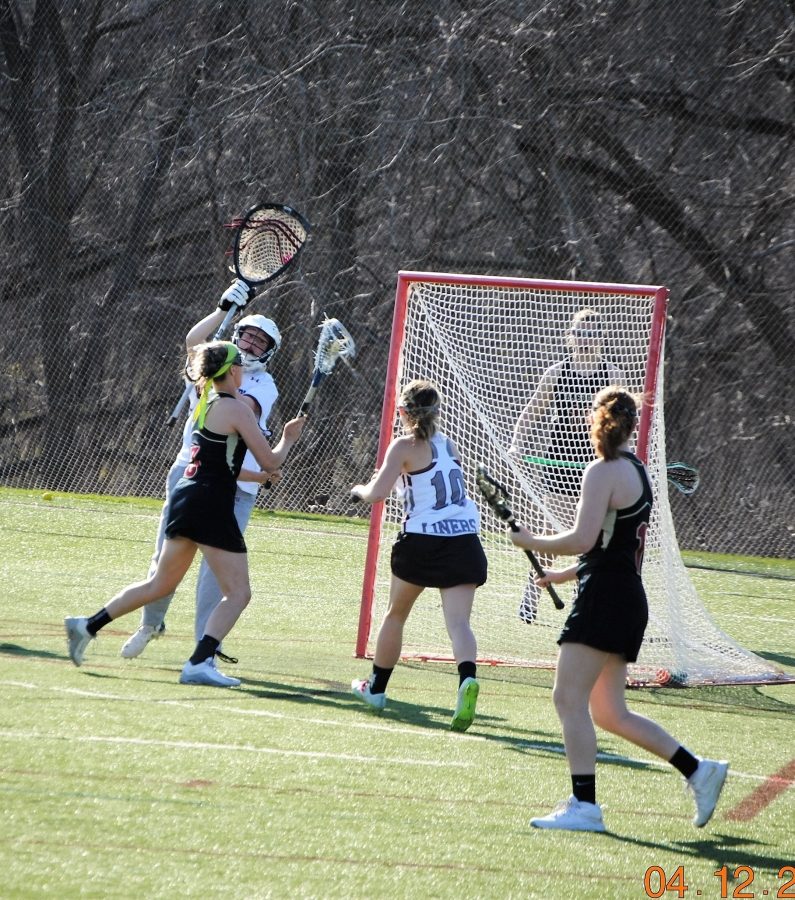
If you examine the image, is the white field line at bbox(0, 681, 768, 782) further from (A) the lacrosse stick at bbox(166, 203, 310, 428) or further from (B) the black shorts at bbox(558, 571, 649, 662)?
(A) the lacrosse stick at bbox(166, 203, 310, 428)

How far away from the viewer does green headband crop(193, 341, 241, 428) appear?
6.96 metres

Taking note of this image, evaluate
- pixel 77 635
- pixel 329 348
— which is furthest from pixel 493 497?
pixel 329 348

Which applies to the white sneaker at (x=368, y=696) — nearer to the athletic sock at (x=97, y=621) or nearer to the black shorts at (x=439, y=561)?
the black shorts at (x=439, y=561)

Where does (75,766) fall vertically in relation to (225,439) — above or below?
below

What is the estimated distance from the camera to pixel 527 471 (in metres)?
9.39

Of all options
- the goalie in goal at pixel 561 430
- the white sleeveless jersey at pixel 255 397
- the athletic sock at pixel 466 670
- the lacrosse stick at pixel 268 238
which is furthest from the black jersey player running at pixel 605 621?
the lacrosse stick at pixel 268 238

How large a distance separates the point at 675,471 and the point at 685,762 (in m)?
5.58

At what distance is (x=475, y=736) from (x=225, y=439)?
1.81 metres

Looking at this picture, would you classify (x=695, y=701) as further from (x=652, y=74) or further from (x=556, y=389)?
(x=652, y=74)

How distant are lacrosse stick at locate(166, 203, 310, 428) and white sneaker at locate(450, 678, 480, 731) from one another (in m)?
3.20

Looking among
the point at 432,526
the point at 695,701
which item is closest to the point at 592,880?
the point at 432,526

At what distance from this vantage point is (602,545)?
16.3 ft

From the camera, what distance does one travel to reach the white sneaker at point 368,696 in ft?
22.2

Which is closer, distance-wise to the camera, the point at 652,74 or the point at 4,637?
the point at 4,637
